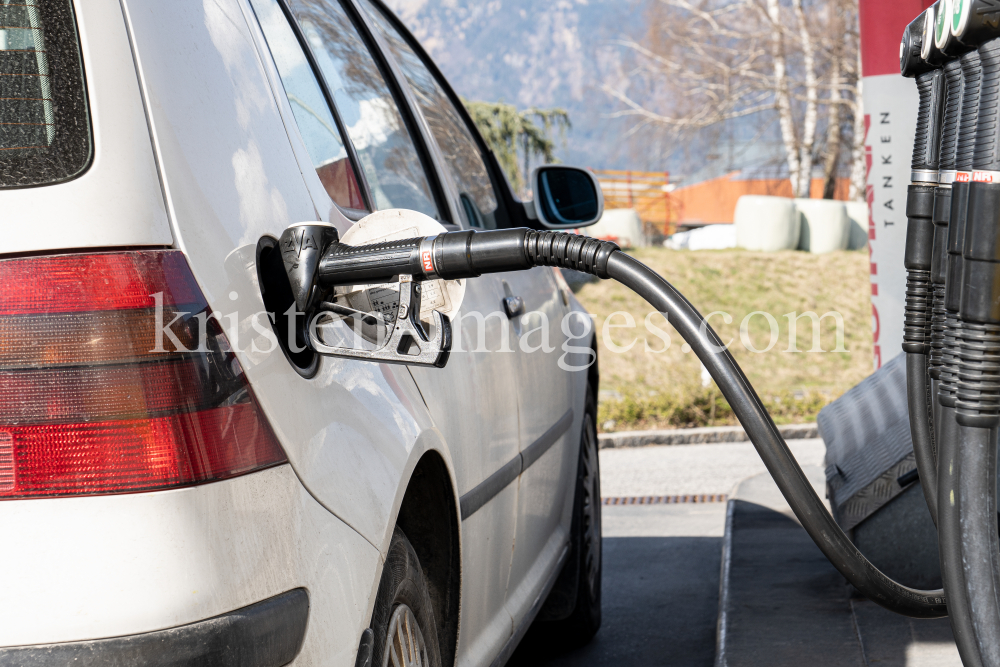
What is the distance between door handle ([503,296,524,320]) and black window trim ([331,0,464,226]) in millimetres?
264

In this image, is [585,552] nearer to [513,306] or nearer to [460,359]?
[513,306]

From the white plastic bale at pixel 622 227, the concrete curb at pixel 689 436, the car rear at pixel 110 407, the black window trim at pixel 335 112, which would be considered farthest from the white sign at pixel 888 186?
the white plastic bale at pixel 622 227

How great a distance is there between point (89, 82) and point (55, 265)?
25 cm

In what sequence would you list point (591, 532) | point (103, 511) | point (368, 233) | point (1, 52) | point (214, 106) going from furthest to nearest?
point (591, 532)
point (368, 233)
point (214, 106)
point (1, 52)
point (103, 511)

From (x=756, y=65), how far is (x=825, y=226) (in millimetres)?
10920

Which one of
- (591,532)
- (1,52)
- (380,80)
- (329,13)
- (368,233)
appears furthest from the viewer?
(591,532)

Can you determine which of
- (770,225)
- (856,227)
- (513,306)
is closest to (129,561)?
(513,306)

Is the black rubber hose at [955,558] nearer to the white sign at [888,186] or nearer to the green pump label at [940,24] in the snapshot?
the green pump label at [940,24]

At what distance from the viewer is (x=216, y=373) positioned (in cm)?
126

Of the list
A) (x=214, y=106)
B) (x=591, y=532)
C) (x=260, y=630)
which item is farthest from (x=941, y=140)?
(x=591, y=532)

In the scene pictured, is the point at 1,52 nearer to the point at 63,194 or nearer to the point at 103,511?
the point at 63,194

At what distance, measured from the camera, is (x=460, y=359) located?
2152mm

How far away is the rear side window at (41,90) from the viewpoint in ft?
4.08

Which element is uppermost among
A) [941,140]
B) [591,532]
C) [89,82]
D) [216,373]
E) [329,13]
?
[329,13]
